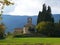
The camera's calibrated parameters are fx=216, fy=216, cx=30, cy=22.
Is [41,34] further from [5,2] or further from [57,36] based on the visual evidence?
[5,2]

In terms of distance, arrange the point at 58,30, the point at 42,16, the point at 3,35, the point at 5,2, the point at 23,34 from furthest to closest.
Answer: the point at 42,16 < the point at 58,30 < the point at 23,34 < the point at 3,35 < the point at 5,2

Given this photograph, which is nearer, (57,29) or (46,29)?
(57,29)

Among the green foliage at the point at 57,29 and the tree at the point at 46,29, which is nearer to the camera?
the green foliage at the point at 57,29

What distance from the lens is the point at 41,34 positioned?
1658 cm

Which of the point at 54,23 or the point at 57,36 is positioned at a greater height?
the point at 54,23

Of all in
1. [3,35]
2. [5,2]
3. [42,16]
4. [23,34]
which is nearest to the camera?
[5,2]

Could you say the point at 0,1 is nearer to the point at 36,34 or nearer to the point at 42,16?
the point at 36,34

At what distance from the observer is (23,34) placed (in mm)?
15586

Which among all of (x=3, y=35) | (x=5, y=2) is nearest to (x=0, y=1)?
(x=5, y=2)

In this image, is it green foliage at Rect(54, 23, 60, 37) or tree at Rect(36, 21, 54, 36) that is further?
tree at Rect(36, 21, 54, 36)

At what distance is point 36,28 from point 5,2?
1180 cm

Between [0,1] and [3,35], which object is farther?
[3,35]

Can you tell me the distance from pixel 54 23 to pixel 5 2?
12.2 meters

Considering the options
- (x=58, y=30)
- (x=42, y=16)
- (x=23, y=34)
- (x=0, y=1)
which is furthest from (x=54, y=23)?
(x=0, y=1)
